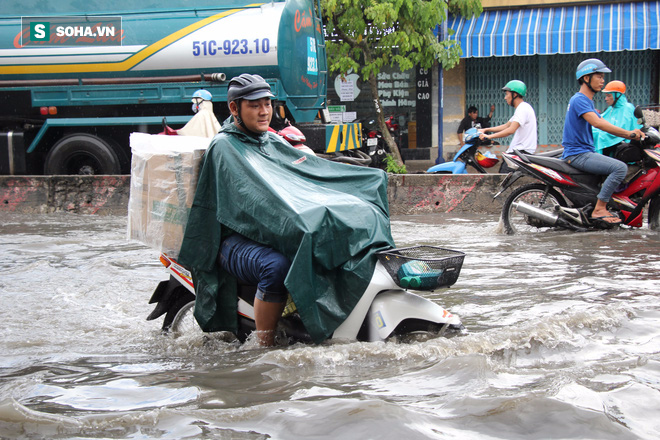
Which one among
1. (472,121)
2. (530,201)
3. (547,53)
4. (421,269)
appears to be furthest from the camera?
(472,121)

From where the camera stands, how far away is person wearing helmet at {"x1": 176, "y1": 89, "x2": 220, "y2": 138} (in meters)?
8.96

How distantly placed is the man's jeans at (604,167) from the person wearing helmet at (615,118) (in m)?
0.54

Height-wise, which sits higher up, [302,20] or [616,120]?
[302,20]

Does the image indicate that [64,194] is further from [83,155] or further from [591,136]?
[591,136]

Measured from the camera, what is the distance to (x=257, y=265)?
3279 mm

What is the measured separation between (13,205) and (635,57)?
12077 mm

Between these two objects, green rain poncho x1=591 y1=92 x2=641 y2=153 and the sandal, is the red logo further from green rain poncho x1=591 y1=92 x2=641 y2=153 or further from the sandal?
the sandal

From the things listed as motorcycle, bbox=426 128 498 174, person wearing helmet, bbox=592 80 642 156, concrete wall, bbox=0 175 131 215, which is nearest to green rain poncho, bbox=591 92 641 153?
person wearing helmet, bbox=592 80 642 156

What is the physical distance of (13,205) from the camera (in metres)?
10.6

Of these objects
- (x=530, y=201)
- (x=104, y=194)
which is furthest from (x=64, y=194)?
(x=530, y=201)

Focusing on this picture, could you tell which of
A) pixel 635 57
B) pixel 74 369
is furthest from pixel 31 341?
pixel 635 57

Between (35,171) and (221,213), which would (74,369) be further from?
(35,171)

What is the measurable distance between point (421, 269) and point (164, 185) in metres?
1.33

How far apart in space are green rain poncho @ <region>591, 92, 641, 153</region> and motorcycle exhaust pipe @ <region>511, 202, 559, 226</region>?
3.21ft
